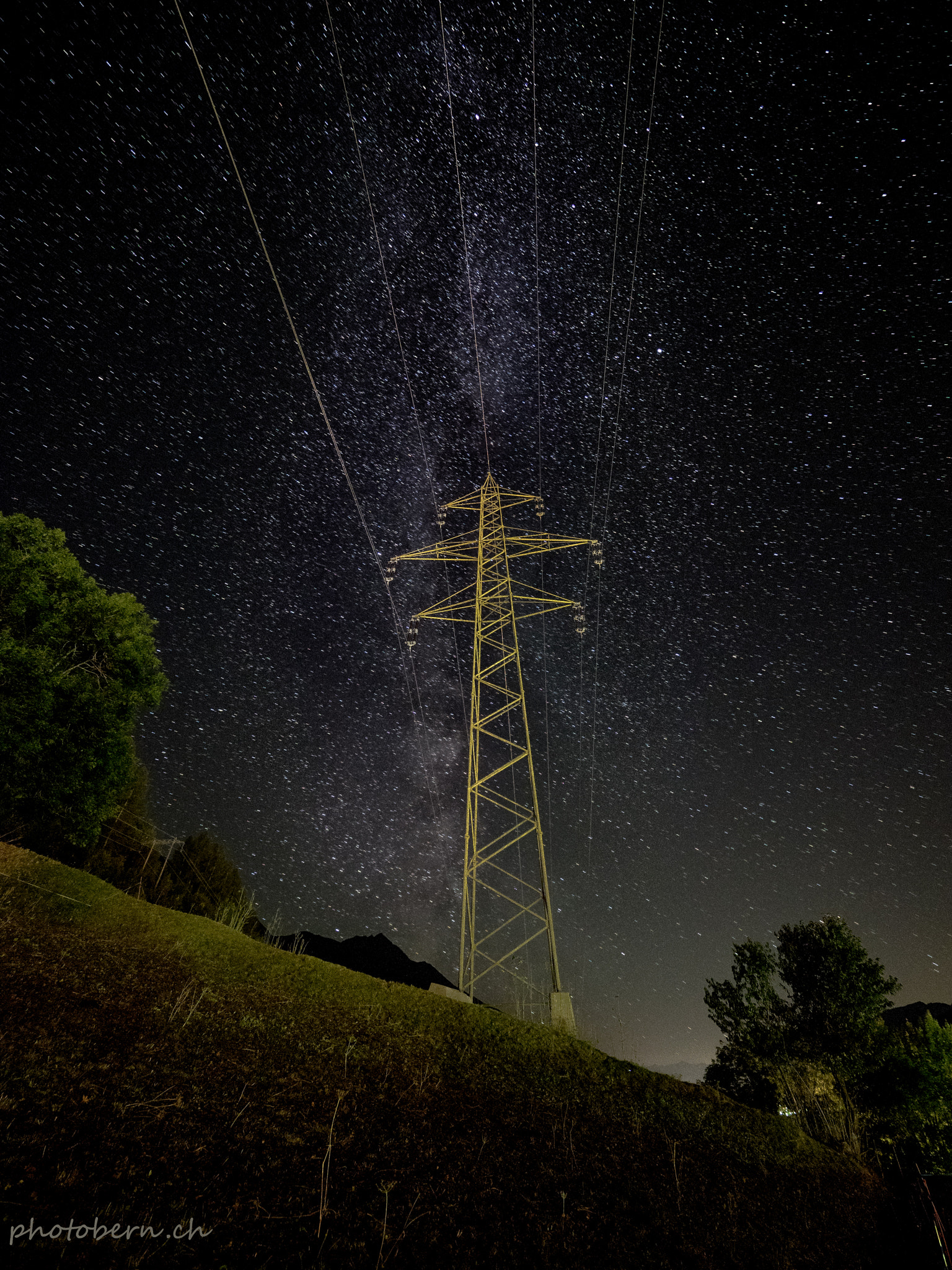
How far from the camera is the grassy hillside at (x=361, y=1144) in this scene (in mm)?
2475

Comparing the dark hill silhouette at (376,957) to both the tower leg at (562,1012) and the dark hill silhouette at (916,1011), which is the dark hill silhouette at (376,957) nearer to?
the tower leg at (562,1012)

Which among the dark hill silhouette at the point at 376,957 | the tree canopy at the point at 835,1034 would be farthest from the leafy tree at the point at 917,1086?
the dark hill silhouette at the point at 376,957

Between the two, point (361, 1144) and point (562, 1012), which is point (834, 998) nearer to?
point (562, 1012)

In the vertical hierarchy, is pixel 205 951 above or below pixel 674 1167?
above

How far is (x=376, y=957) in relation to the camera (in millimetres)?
82875

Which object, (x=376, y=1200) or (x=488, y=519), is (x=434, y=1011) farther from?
(x=488, y=519)

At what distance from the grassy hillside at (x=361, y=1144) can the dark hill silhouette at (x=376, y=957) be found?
6386 cm

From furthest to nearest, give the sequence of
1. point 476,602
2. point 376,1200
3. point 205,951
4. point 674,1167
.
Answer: point 476,602, point 205,951, point 674,1167, point 376,1200

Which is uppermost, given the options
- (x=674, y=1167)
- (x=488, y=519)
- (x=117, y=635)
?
(x=488, y=519)

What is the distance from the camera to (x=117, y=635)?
1430 cm

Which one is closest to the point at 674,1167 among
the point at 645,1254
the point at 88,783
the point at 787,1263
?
the point at 787,1263

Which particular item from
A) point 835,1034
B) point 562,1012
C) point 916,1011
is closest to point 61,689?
point 562,1012

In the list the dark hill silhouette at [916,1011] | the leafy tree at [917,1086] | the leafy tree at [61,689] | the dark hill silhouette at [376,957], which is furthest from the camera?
the dark hill silhouette at [916,1011]

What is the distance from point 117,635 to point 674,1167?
16086 mm
